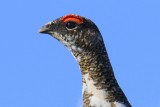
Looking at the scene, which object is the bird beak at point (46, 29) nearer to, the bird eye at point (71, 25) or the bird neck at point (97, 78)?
the bird eye at point (71, 25)

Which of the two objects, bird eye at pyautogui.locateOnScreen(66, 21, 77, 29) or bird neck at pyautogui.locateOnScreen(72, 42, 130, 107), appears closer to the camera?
bird neck at pyautogui.locateOnScreen(72, 42, 130, 107)

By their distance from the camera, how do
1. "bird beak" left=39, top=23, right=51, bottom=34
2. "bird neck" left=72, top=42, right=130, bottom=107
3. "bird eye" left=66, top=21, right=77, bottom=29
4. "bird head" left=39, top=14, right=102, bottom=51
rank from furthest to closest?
"bird beak" left=39, top=23, right=51, bottom=34 → "bird eye" left=66, top=21, right=77, bottom=29 → "bird head" left=39, top=14, right=102, bottom=51 → "bird neck" left=72, top=42, right=130, bottom=107

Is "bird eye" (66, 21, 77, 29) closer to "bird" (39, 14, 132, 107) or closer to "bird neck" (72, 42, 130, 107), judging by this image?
"bird" (39, 14, 132, 107)

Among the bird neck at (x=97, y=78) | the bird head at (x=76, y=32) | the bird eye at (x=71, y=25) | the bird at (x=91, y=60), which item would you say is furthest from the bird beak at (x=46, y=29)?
the bird neck at (x=97, y=78)

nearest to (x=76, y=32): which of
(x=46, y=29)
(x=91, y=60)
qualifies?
(x=91, y=60)

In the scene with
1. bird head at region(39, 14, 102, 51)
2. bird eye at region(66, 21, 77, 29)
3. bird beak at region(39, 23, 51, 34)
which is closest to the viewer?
bird head at region(39, 14, 102, 51)

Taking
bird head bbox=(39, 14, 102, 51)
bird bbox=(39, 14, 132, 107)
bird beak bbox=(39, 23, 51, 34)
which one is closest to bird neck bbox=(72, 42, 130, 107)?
bird bbox=(39, 14, 132, 107)

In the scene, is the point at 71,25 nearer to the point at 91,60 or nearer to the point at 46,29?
the point at 46,29

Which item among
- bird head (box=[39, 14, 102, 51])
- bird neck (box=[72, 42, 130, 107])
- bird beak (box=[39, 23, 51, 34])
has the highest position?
bird beak (box=[39, 23, 51, 34])
